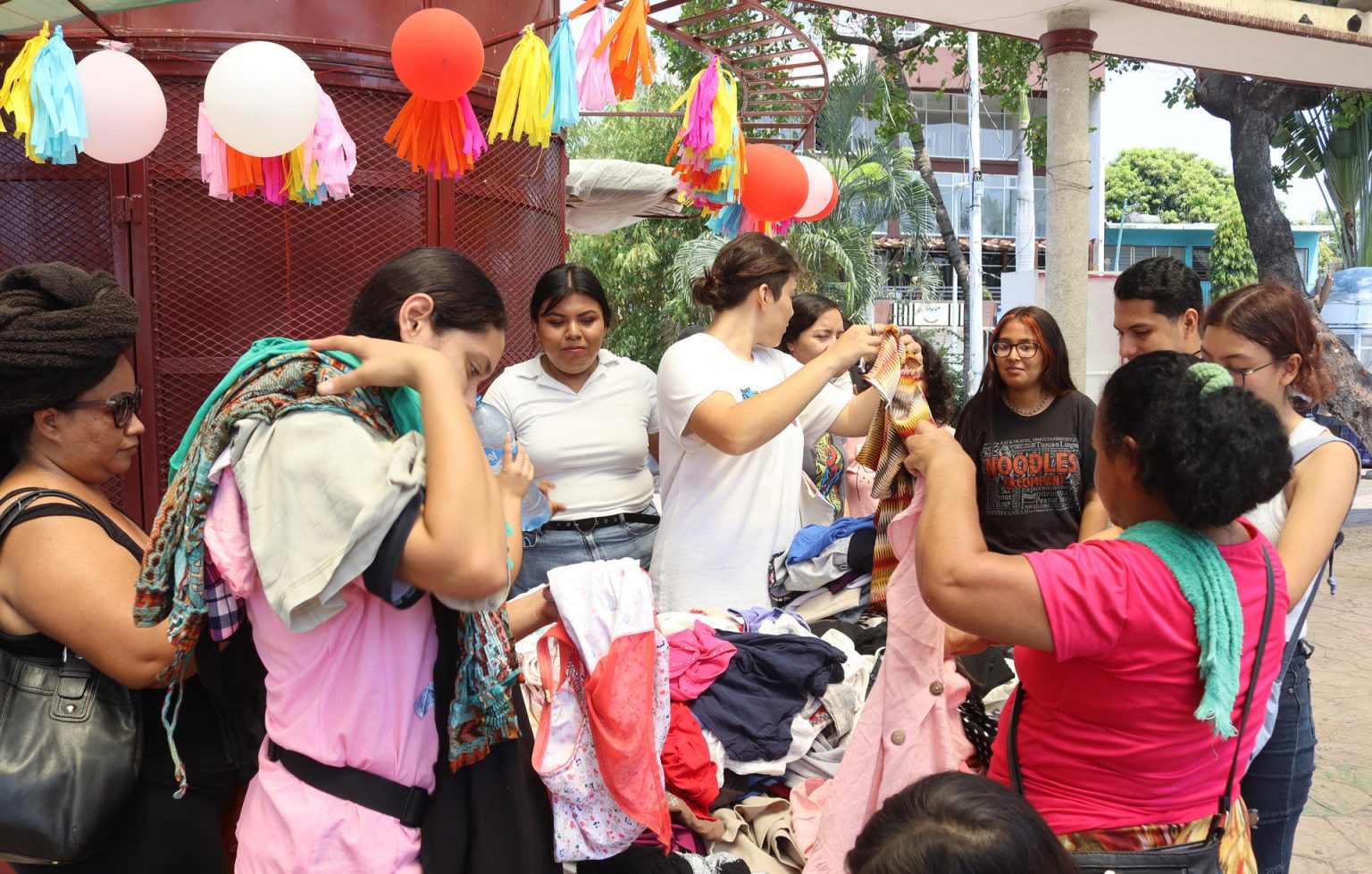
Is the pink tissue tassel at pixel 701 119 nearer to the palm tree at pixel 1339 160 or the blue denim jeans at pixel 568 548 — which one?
the blue denim jeans at pixel 568 548

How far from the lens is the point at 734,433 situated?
120 inches

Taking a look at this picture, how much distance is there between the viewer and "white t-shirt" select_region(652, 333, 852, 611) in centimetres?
323

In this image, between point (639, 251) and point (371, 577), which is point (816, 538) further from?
point (639, 251)

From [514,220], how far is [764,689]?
157 inches

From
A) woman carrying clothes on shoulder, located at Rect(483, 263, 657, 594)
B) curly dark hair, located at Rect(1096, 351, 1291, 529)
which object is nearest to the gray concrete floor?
curly dark hair, located at Rect(1096, 351, 1291, 529)

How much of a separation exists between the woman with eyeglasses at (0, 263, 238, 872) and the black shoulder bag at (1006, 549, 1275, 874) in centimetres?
148

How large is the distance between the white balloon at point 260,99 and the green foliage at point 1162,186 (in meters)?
46.0

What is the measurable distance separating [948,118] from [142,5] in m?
37.1

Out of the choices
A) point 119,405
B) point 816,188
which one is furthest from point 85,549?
point 816,188

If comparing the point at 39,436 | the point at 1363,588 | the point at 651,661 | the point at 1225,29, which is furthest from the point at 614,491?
the point at 1363,588

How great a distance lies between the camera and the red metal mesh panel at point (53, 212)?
203 inches

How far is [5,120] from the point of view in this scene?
16.8 ft

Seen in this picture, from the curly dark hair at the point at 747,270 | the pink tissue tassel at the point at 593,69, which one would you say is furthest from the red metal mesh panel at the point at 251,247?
the curly dark hair at the point at 747,270

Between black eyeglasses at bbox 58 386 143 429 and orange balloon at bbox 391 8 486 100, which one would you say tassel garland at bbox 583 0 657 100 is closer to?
orange balloon at bbox 391 8 486 100
